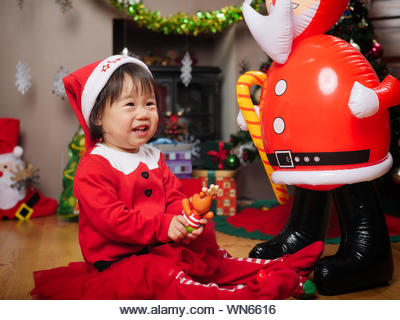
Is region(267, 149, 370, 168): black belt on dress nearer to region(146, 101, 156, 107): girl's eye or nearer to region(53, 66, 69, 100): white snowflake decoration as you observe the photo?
region(146, 101, 156, 107): girl's eye

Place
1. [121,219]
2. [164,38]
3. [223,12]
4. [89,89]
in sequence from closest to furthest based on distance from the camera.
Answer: [121,219] → [89,89] → [223,12] → [164,38]

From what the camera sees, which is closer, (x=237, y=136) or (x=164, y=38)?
(x=237, y=136)

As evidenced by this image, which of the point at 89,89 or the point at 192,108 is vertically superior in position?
the point at 89,89

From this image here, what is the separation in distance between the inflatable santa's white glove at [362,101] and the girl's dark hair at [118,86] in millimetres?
568

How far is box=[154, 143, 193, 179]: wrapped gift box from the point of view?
2711 millimetres

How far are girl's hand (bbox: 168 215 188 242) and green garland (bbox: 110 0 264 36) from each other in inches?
80.4

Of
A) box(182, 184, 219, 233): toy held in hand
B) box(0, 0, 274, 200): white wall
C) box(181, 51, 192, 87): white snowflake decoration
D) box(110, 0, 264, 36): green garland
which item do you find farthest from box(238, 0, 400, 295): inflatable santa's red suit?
box(0, 0, 274, 200): white wall

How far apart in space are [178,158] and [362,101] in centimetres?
167

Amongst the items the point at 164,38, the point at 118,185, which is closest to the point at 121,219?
the point at 118,185

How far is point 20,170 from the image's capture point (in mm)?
2717

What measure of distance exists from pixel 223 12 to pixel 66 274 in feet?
7.10

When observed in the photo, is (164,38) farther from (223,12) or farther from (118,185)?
(118,185)

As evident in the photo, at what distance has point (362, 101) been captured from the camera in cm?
117

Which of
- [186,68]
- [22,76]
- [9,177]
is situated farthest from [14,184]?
[186,68]
